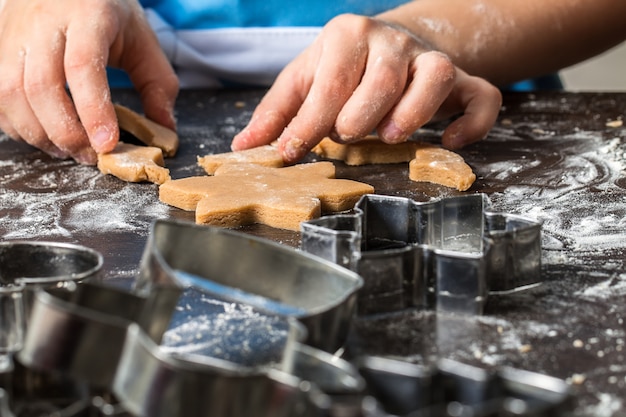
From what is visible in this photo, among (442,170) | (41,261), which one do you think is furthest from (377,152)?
(41,261)

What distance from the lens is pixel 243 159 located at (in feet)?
5.02

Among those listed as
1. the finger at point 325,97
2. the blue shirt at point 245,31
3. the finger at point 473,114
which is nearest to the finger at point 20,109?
the finger at point 325,97

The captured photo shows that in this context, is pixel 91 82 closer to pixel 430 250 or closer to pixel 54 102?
pixel 54 102

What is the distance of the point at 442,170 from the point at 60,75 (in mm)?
750

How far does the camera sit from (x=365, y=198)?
3.63ft

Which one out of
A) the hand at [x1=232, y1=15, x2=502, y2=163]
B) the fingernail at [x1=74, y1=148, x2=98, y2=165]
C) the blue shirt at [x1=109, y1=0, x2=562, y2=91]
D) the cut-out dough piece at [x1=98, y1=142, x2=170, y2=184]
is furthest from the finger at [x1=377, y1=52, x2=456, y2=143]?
the blue shirt at [x1=109, y1=0, x2=562, y2=91]

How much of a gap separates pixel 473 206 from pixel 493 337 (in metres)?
0.28

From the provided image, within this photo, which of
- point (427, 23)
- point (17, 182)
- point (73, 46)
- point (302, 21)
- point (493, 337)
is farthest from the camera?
point (302, 21)

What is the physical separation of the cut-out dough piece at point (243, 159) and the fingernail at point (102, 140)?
17 centimetres

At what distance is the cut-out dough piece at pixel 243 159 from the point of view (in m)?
1.52

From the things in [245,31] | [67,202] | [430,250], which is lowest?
[67,202]

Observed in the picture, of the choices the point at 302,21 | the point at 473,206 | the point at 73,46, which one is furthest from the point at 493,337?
the point at 302,21

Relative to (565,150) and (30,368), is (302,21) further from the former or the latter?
(30,368)

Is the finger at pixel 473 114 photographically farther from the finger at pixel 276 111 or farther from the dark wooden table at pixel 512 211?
the finger at pixel 276 111
